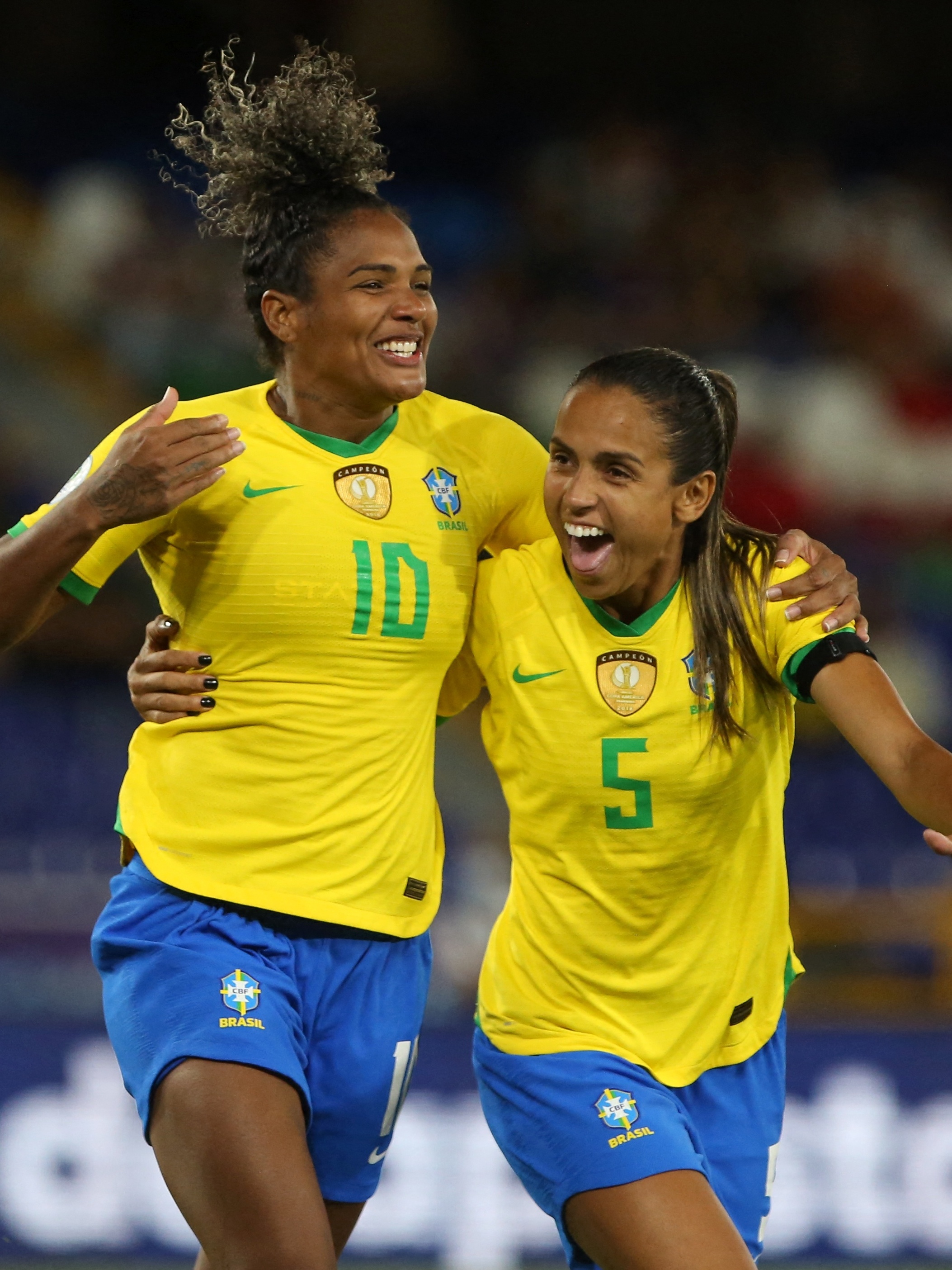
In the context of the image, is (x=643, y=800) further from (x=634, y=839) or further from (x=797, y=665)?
(x=797, y=665)

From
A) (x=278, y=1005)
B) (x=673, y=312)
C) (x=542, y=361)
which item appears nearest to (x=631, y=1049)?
(x=278, y=1005)

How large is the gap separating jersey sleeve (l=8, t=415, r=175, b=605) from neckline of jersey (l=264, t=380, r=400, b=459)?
1.06ft

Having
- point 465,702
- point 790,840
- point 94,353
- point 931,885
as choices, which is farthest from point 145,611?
point 465,702

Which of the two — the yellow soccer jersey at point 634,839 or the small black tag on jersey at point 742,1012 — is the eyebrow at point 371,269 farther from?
the small black tag on jersey at point 742,1012

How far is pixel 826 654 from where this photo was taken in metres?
3.24

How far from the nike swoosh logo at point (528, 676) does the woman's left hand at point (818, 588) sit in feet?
1.47

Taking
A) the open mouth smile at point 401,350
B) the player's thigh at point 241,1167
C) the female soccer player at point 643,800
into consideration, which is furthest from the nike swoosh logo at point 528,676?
the player's thigh at point 241,1167

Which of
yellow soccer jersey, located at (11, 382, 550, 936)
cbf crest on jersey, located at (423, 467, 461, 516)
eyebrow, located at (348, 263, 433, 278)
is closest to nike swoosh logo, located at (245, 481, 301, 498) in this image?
yellow soccer jersey, located at (11, 382, 550, 936)

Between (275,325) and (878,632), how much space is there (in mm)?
6152

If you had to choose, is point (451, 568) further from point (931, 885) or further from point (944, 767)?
→ point (931, 885)

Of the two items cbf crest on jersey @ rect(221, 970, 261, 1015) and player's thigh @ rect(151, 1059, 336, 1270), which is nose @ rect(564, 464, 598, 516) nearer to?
cbf crest on jersey @ rect(221, 970, 261, 1015)

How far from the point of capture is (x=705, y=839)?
11.0 ft

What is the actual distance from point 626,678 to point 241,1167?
3.77ft

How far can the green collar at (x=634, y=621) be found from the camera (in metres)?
3.39
